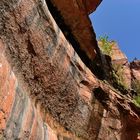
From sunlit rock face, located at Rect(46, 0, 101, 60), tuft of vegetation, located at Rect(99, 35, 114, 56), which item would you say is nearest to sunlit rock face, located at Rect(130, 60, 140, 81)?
tuft of vegetation, located at Rect(99, 35, 114, 56)

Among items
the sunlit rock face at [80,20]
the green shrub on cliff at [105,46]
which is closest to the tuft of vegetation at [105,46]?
the green shrub on cliff at [105,46]

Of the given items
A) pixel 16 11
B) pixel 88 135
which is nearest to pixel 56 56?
pixel 16 11

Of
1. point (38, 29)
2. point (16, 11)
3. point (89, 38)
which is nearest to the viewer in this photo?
point (16, 11)

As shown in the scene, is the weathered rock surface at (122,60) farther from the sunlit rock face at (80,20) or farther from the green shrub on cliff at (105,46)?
the sunlit rock face at (80,20)

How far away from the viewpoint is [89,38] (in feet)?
54.7

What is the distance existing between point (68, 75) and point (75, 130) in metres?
2.14

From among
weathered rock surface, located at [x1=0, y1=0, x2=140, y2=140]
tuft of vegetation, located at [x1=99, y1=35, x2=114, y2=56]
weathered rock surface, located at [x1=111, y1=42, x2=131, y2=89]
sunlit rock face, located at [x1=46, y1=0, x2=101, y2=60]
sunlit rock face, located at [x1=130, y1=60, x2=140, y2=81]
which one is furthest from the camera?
sunlit rock face, located at [x1=130, y1=60, x2=140, y2=81]

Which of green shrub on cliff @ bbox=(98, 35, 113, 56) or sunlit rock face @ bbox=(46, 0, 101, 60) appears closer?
sunlit rock face @ bbox=(46, 0, 101, 60)

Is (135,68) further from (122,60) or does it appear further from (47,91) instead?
(47,91)

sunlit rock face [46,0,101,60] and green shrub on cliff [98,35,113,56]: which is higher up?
green shrub on cliff [98,35,113,56]

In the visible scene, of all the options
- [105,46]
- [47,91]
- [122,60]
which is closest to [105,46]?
[105,46]

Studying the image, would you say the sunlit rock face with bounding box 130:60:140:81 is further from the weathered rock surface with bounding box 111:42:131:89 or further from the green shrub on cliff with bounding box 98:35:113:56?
the green shrub on cliff with bounding box 98:35:113:56

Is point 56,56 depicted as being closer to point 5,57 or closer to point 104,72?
point 5,57

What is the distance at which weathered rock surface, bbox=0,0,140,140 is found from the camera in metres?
8.89
